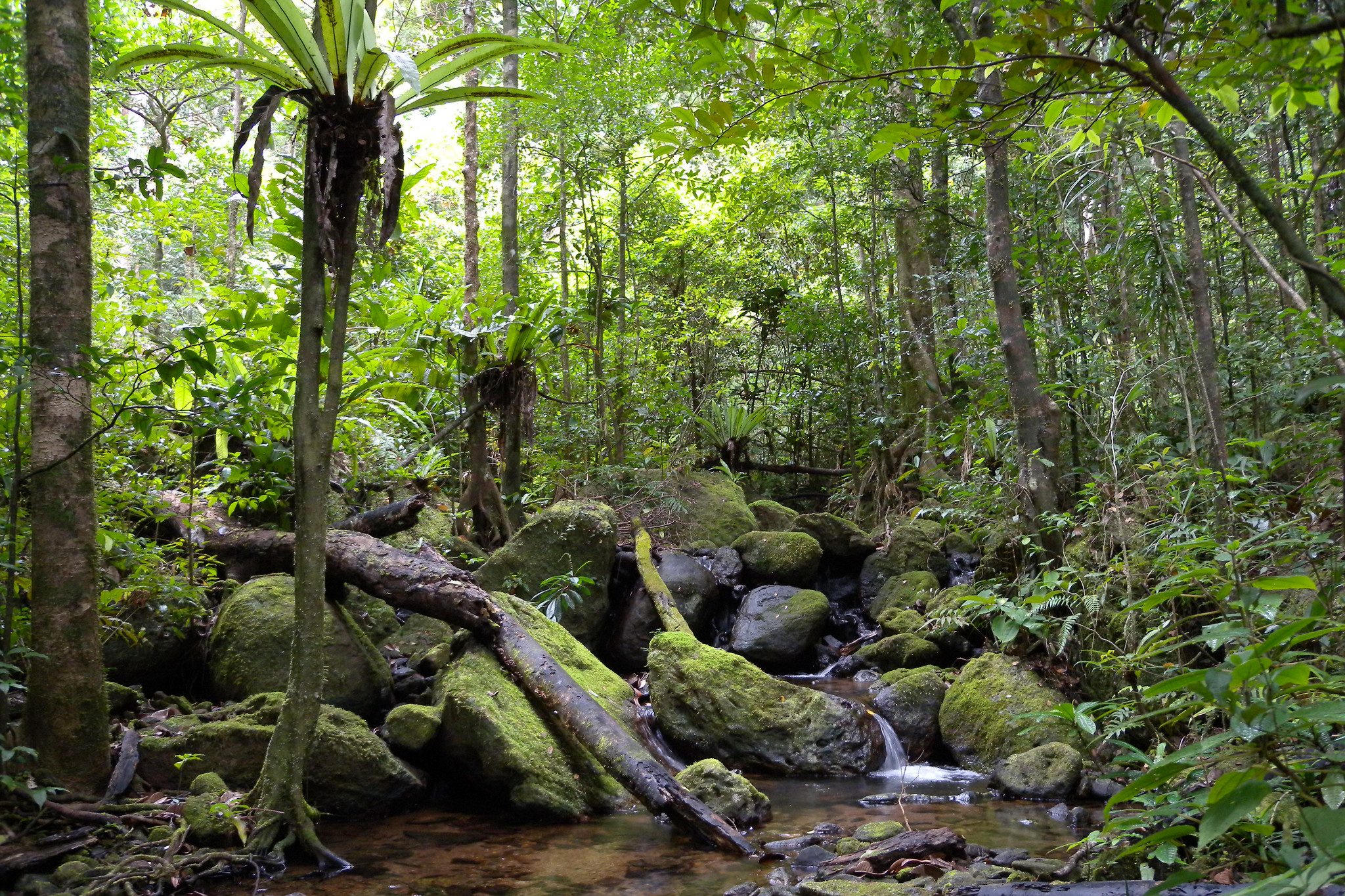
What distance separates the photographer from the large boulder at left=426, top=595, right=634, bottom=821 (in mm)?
4746

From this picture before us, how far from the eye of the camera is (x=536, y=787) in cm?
471

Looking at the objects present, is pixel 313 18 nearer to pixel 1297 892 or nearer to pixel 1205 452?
pixel 1297 892

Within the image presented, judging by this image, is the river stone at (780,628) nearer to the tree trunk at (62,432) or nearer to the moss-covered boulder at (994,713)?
the moss-covered boulder at (994,713)

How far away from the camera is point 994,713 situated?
573 centimetres

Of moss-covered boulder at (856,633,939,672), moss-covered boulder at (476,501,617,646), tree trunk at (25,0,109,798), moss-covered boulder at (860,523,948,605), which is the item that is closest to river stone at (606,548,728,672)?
moss-covered boulder at (476,501,617,646)

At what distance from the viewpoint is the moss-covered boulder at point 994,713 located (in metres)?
5.46

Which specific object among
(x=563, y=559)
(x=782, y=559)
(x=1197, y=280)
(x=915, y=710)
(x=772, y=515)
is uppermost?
(x=1197, y=280)

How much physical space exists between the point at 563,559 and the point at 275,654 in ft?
9.60

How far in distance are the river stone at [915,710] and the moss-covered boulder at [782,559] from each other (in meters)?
2.99

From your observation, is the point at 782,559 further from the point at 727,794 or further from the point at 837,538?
the point at 727,794

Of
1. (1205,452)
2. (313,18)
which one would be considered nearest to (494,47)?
(313,18)

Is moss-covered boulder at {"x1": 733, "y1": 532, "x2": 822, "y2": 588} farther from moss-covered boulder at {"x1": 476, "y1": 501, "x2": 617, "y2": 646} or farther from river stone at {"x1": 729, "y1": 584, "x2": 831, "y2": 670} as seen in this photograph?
moss-covered boulder at {"x1": 476, "y1": 501, "x2": 617, "y2": 646}

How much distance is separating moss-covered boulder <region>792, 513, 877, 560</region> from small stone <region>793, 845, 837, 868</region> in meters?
6.39

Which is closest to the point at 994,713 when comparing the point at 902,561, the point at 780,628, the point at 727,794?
the point at 727,794
